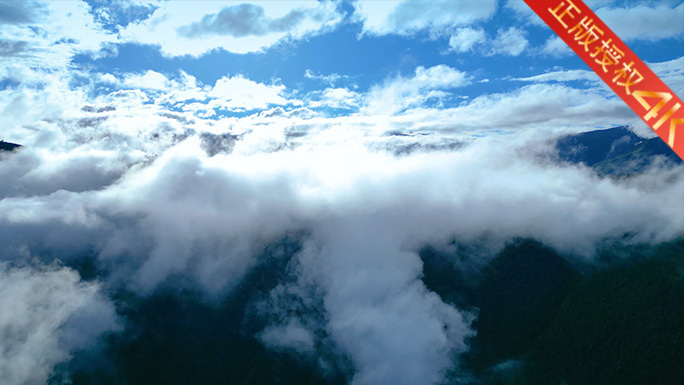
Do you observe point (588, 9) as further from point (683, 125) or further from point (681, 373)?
point (681, 373)

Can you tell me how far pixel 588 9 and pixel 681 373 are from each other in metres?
295

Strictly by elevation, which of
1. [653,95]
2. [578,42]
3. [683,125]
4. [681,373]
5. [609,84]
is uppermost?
[578,42]

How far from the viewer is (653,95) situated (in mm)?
5410

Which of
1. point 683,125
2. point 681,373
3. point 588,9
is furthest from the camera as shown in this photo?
point 681,373

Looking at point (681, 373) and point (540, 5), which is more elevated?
point (540, 5)

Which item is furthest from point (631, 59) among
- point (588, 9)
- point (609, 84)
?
point (588, 9)

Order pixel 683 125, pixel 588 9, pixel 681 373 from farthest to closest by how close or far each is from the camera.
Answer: pixel 681 373 → pixel 588 9 → pixel 683 125

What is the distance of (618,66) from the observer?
5684 mm

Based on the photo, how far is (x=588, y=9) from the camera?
19.4ft

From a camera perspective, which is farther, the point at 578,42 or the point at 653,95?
the point at 578,42

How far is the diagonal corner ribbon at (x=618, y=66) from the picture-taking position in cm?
541

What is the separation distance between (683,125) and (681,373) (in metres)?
294

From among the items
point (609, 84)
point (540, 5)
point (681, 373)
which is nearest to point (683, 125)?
point (609, 84)

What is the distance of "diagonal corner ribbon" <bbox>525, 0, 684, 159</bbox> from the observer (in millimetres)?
5410
